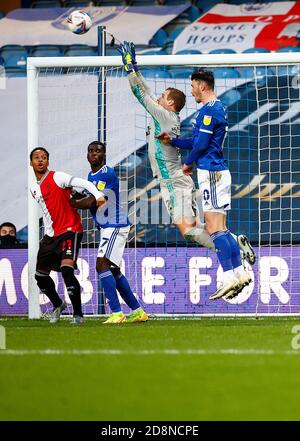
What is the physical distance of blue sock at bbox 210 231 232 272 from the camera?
9.70 m

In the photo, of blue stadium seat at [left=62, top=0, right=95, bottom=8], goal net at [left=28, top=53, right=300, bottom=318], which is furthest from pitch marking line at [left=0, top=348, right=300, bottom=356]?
blue stadium seat at [left=62, top=0, right=95, bottom=8]

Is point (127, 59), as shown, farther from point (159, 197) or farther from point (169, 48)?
point (169, 48)

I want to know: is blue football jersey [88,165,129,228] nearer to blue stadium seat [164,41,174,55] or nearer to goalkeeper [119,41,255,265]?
goalkeeper [119,41,255,265]

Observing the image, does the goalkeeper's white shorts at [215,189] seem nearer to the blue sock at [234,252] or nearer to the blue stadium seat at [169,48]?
the blue sock at [234,252]

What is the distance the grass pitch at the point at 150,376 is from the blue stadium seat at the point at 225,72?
786 cm

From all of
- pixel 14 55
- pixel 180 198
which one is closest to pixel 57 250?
pixel 180 198

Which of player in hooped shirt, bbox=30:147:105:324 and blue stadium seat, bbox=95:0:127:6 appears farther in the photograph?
blue stadium seat, bbox=95:0:127:6

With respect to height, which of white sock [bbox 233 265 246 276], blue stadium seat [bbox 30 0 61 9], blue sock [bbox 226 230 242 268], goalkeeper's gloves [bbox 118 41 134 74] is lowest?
white sock [bbox 233 265 246 276]

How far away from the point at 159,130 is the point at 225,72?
20.4ft

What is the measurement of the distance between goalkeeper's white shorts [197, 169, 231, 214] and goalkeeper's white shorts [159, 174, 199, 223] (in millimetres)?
437

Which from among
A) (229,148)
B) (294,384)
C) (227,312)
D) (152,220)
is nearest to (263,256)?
(227,312)

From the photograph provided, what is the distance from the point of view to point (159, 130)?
10.5 metres

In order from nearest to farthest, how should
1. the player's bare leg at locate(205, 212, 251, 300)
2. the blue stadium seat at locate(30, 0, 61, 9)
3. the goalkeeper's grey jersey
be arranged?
1. the player's bare leg at locate(205, 212, 251, 300)
2. the goalkeeper's grey jersey
3. the blue stadium seat at locate(30, 0, 61, 9)

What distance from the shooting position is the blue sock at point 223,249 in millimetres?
9695
